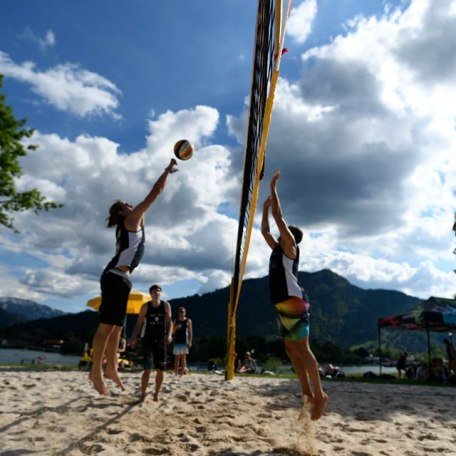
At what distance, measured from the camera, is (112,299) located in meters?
3.24

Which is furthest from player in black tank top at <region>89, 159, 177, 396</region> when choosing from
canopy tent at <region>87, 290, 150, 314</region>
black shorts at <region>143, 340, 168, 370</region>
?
canopy tent at <region>87, 290, 150, 314</region>

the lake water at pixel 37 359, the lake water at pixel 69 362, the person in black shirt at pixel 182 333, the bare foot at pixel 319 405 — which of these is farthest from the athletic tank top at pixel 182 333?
the lake water at pixel 69 362

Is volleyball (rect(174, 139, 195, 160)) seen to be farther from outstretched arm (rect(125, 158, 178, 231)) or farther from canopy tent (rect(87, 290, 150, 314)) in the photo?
canopy tent (rect(87, 290, 150, 314))

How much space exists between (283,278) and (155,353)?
228cm

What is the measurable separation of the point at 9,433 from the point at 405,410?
14.7ft

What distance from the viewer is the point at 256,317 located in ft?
498

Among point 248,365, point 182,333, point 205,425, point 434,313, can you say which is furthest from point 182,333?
point 434,313

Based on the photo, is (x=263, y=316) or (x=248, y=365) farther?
(x=263, y=316)

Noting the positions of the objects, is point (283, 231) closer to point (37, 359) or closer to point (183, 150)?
point (183, 150)

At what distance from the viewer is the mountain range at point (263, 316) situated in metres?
131

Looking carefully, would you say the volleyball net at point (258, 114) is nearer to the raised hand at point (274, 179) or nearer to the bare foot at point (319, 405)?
the raised hand at point (274, 179)

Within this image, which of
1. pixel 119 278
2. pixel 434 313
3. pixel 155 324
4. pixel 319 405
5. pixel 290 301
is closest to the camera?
pixel 319 405

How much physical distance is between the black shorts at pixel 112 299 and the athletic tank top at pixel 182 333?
196 inches

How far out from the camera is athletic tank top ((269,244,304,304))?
3.41 m
